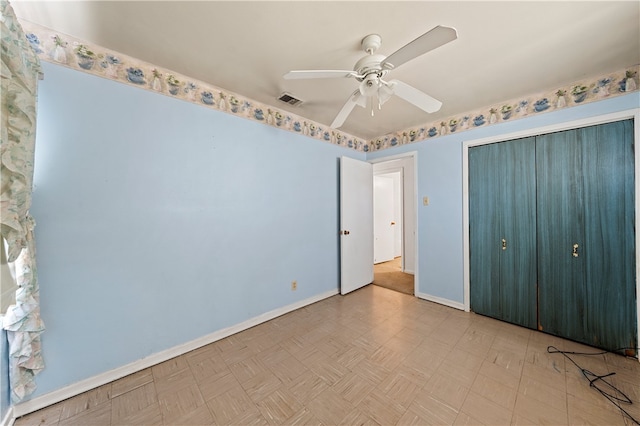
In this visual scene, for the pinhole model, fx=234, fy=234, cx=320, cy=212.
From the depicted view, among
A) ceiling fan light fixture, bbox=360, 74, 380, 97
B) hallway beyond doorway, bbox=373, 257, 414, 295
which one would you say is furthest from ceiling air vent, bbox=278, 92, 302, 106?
hallway beyond doorway, bbox=373, 257, 414, 295

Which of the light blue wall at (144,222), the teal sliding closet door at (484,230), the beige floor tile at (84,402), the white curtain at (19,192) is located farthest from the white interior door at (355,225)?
the white curtain at (19,192)

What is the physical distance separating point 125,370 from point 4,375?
Answer: 1.92 feet

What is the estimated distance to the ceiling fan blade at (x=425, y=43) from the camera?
1074mm

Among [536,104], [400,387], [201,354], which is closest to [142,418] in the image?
[201,354]

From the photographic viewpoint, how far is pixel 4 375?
135 centimetres

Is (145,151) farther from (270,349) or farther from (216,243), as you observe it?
(270,349)

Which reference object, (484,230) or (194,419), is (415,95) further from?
(194,419)

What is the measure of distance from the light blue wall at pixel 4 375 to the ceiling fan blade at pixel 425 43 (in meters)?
2.72

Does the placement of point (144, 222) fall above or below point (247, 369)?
above

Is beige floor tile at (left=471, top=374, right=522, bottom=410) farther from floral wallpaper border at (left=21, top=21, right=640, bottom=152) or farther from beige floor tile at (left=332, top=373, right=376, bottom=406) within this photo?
floral wallpaper border at (left=21, top=21, right=640, bottom=152)

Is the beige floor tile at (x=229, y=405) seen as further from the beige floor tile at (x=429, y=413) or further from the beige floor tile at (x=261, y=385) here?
the beige floor tile at (x=429, y=413)

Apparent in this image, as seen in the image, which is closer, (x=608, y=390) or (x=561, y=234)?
(x=608, y=390)

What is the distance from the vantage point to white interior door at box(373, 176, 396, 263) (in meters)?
5.45

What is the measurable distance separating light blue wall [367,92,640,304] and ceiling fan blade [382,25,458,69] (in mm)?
1916
